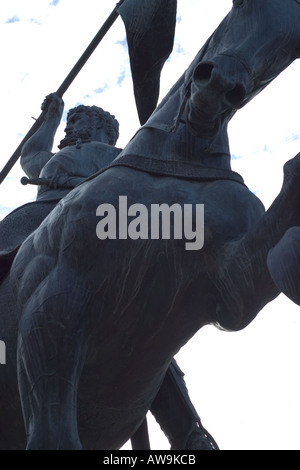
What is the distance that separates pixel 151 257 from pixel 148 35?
1574mm

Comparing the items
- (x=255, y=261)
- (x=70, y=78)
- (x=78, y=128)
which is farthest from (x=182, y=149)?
(x=70, y=78)

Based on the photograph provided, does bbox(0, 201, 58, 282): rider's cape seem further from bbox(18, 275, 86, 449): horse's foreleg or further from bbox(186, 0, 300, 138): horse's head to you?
bbox(186, 0, 300, 138): horse's head

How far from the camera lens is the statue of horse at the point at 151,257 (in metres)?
4.91

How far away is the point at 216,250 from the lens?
16.6 ft

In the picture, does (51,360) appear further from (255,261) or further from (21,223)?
(21,223)

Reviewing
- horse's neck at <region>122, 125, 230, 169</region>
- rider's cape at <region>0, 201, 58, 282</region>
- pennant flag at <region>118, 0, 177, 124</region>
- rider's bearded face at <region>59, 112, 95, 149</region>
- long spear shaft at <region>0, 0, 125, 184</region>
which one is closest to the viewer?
horse's neck at <region>122, 125, 230, 169</region>

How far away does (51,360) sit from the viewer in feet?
16.1

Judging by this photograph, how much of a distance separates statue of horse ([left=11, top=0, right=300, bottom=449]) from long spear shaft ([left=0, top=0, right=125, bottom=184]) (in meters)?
2.55

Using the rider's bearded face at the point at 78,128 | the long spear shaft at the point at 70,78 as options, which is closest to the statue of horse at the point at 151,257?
the rider's bearded face at the point at 78,128

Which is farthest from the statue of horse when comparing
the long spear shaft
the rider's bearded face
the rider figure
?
the long spear shaft

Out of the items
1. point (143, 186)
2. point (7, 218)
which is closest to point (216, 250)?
point (143, 186)

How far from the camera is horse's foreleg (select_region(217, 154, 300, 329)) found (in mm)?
4707

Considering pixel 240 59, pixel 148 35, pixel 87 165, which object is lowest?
pixel 240 59
